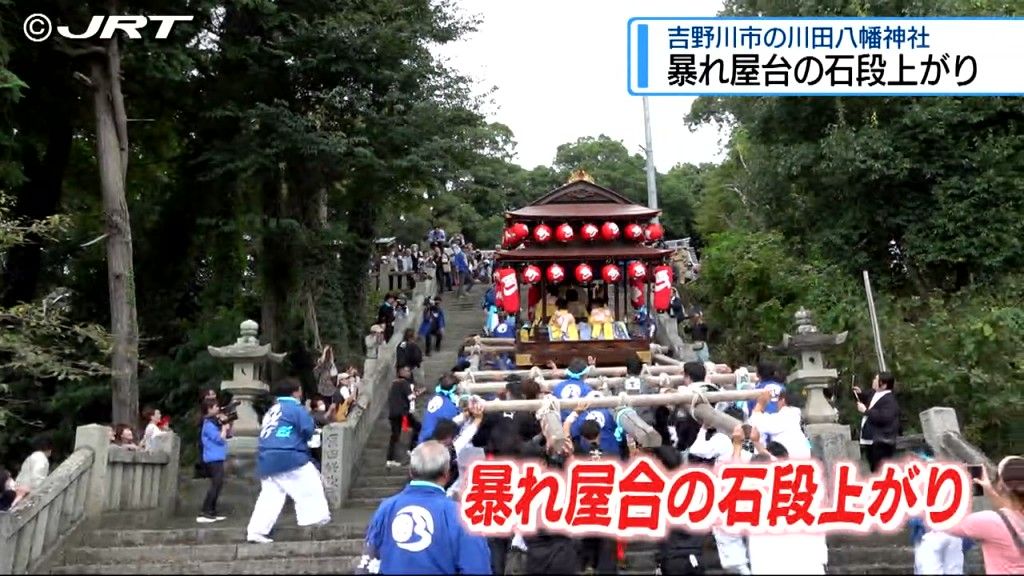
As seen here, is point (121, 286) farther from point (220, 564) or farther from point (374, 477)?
point (220, 564)

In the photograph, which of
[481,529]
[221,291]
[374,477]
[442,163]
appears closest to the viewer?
[481,529]

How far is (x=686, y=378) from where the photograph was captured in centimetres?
916

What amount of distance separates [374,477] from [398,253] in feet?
58.0

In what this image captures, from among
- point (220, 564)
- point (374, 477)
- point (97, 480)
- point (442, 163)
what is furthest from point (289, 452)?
point (442, 163)

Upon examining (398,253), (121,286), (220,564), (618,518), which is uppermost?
(398,253)

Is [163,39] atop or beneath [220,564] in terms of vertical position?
atop

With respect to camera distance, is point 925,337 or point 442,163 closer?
point 925,337

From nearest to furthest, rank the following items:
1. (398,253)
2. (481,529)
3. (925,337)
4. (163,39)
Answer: (481,529) < (925,337) < (163,39) < (398,253)

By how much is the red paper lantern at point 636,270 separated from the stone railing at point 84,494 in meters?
8.67

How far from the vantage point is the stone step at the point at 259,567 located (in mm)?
7746

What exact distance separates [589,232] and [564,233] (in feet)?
1.57

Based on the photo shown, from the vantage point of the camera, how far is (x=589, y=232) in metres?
16.2

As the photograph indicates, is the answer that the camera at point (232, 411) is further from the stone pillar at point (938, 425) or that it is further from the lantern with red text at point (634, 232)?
the stone pillar at point (938, 425)

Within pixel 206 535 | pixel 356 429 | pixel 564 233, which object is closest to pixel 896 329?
pixel 564 233
